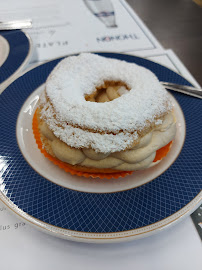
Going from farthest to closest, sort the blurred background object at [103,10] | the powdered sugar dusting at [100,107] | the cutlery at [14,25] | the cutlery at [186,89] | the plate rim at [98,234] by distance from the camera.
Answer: the blurred background object at [103,10]
the cutlery at [14,25]
the cutlery at [186,89]
the powdered sugar dusting at [100,107]
the plate rim at [98,234]

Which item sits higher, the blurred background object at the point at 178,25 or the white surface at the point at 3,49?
the white surface at the point at 3,49

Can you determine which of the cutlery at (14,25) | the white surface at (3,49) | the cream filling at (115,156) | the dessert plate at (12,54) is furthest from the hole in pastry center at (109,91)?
the cutlery at (14,25)

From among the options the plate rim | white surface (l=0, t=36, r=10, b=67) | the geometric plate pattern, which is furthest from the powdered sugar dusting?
white surface (l=0, t=36, r=10, b=67)

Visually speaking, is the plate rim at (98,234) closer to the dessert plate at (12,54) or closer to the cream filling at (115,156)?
the cream filling at (115,156)

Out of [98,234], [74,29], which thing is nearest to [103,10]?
[74,29]

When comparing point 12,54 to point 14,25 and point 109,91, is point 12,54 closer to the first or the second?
point 14,25

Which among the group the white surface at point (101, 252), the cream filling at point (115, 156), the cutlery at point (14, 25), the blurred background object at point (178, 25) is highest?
the cutlery at point (14, 25)

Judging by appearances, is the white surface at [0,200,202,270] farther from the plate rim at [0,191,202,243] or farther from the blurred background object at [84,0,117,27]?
the blurred background object at [84,0,117,27]
